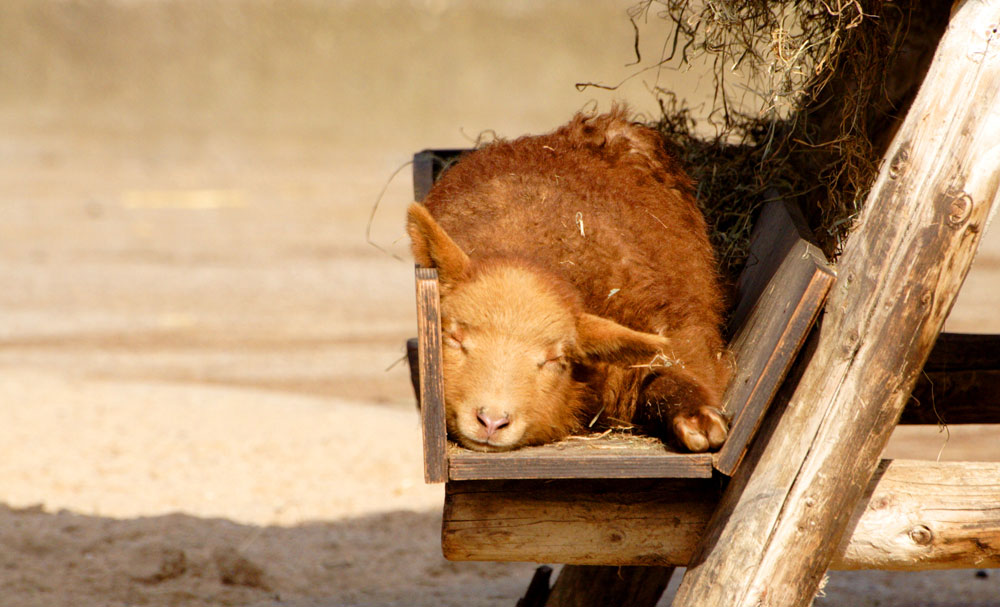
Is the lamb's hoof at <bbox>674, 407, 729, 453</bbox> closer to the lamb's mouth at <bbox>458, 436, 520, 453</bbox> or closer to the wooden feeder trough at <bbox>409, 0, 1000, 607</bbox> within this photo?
the wooden feeder trough at <bbox>409, 0, 1000, 607</bbox>

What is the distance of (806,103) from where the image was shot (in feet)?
16.5

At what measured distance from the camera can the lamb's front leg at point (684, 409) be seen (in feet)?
10.9

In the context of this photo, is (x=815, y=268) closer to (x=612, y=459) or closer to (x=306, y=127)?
(x=612, y=459)

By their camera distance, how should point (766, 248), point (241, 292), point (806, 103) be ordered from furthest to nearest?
point (241, 292) → point (806, 103) → point (766, 248)

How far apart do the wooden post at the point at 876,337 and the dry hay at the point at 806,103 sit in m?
0.68

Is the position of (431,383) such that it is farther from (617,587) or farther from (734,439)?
(617,587)

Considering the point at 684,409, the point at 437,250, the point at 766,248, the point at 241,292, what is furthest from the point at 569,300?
the point at 241,292

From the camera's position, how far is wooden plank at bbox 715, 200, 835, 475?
321cm

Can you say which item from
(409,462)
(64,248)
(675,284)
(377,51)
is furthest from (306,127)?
(675,284)

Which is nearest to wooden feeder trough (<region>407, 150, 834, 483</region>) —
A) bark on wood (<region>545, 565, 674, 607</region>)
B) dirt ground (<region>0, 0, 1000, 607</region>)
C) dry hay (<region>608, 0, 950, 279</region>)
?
dry hay (<region>608, 0, 950, 279</region>)

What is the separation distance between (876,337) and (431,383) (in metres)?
1.30

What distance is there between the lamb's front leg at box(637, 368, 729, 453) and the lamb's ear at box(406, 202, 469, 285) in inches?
30.2

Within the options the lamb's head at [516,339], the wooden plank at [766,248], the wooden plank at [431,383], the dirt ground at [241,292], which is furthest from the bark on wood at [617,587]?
the wooden plank at [431,383]

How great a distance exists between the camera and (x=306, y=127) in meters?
27.2
